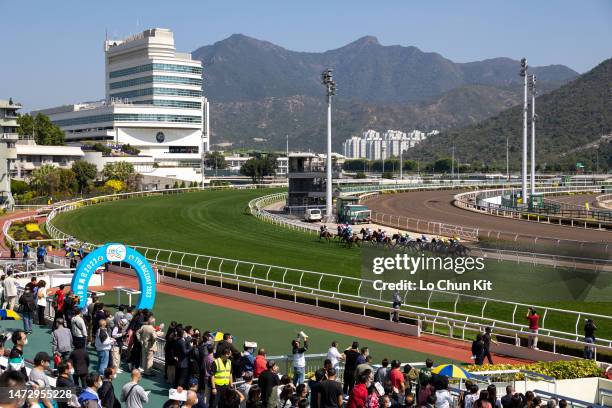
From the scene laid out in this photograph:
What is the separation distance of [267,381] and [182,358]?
249 cm

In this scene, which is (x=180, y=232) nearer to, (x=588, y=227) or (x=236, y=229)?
(x=236, y=229)

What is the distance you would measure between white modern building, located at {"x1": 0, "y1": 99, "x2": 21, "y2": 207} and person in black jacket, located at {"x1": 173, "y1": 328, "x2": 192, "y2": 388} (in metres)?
62.0

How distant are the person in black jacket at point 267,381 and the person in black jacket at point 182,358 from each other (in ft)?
6.82

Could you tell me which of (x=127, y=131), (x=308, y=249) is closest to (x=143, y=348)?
(x=308, y=249)

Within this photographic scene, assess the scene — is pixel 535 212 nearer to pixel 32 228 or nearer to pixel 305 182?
pixel 305 182

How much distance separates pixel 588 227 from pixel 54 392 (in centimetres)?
4483

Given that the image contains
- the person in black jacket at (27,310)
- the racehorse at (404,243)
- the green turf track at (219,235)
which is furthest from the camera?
the racehorse at (404,243)

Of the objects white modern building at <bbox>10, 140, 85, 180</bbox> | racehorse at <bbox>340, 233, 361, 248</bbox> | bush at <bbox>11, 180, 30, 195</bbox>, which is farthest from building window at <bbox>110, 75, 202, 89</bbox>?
racehorse at <bbox>340, 233, 361, 248</bbox>

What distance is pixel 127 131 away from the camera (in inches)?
5236

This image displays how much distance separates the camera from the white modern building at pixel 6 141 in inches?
2862

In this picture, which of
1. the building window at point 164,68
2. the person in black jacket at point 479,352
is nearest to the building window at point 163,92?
the building window at point 164,68

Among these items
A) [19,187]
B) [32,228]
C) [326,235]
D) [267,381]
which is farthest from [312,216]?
[267,381]

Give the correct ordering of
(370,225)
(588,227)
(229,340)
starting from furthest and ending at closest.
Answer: (370,225) → (588,227) → (229,340)

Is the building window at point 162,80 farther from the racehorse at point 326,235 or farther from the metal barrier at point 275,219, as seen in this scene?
the racehorse at point 326,235
